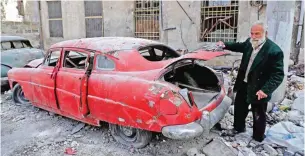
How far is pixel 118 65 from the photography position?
3494mm

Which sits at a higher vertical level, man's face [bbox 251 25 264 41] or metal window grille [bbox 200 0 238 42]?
metal window grille [bbox 200 0 238 42]

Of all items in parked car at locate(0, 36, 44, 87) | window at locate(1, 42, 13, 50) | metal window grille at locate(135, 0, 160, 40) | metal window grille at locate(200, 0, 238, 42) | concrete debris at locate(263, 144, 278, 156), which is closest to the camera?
concrete debris at locate(263, 144, 278, 156)

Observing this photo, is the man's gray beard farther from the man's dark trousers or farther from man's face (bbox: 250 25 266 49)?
the man's dark trousers

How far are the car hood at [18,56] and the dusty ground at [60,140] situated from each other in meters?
2.39

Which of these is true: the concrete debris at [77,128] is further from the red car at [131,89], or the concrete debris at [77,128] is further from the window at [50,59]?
the window at [50,59]

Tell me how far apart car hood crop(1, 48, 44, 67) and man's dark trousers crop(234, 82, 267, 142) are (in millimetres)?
6010

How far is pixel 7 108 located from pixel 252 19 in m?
7.35

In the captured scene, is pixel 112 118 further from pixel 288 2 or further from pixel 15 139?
pixel 288 2

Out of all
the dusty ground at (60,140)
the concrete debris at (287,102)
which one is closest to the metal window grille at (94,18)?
the dusty ground at (60,140)

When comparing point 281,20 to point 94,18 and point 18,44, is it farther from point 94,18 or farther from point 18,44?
point 94,18

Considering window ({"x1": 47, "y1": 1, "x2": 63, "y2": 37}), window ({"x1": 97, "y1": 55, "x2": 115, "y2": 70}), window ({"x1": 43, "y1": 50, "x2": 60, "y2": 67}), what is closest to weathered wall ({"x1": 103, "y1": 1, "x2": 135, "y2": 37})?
window ({"x1": 47, "y1": 1, "x2": 63, "y2": 37})

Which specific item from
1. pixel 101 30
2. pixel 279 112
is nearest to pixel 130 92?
pixel 279 112

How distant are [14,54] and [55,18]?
5.60m

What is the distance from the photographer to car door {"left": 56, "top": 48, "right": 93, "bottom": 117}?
12.1ft
